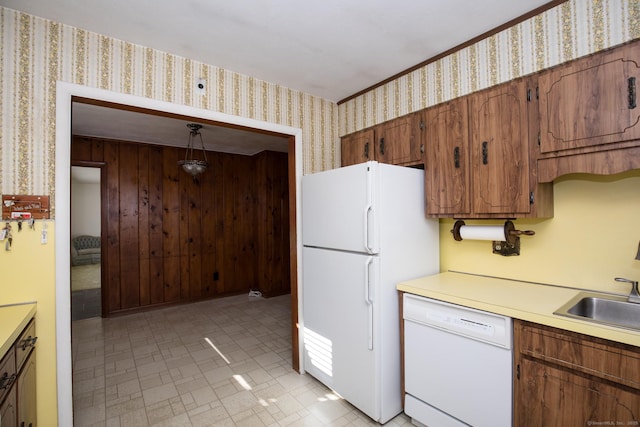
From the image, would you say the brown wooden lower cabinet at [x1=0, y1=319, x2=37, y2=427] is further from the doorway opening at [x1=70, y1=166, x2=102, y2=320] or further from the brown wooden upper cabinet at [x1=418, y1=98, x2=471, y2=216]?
the doorway opening at [x1=70, y1=166, x2=102, y2=320]

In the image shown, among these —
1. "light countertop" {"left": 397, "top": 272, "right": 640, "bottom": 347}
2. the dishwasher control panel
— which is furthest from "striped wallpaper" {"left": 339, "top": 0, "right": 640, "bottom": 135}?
the dishwasher control panel

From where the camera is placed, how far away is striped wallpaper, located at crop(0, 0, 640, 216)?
161 cm

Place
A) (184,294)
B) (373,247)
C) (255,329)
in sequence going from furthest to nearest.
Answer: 1. (184,294)
2. (255,329)
3. (373,247)

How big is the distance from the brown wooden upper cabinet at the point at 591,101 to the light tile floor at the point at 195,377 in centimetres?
197

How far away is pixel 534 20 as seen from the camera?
177cm

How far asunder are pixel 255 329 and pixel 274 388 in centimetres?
136

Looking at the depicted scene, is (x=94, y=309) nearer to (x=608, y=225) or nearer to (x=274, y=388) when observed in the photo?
(x=274, y=388)

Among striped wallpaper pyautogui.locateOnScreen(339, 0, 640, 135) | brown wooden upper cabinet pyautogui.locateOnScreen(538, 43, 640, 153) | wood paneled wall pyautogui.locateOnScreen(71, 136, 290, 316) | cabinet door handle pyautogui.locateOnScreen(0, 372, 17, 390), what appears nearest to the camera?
cabinet door handle pyautogui.locateOnScreen(0, 372, 17, 390)

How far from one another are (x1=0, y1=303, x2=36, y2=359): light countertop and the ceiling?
161 cm

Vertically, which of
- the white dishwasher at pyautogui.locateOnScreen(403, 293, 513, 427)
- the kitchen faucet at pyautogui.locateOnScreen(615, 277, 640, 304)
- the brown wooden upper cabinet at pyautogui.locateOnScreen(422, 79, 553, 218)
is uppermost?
the brown wooden upper cabinet at pyautogui.locateOnScreen(422, 79, 553, 218)

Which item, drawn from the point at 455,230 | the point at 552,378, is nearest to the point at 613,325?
the point at 552,378

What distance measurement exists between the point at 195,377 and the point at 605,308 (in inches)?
115

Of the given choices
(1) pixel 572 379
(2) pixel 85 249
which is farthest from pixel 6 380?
(2) pixel 85 249

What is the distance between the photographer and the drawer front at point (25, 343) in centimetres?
134
